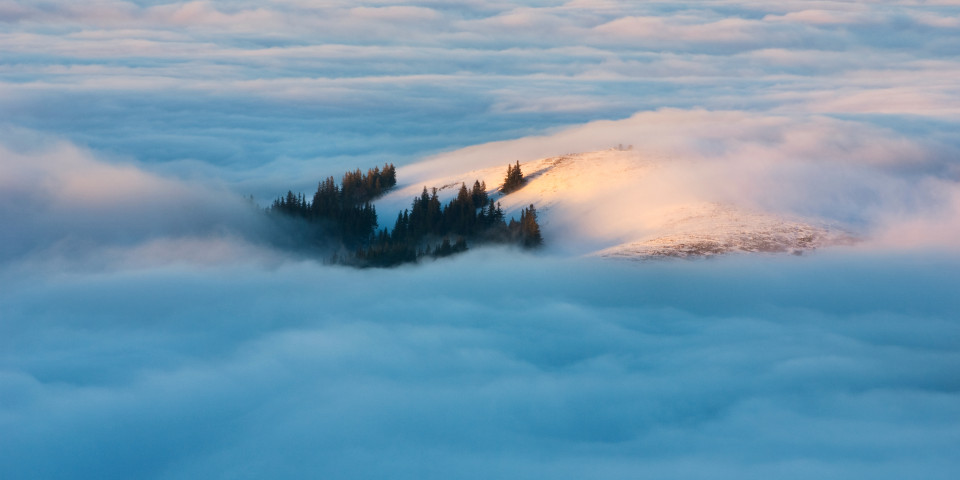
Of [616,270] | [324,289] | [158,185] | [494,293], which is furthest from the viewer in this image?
[158,185]

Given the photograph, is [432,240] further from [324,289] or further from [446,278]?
Result: [324,289]

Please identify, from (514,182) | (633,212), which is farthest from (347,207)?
(633,212)

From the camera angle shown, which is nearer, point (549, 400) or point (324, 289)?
point (549, 400)

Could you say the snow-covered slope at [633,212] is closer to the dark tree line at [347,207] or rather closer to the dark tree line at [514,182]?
the dark tree line at [514,182]

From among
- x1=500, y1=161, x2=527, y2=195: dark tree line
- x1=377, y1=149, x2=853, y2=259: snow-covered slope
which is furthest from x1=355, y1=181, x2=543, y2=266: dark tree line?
x1=500, y1=161, x2=527, y2=195: dark tree line

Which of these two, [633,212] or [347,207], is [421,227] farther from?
[633,212]

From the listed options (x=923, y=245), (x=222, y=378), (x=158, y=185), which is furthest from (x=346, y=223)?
(x=158, y=185)
